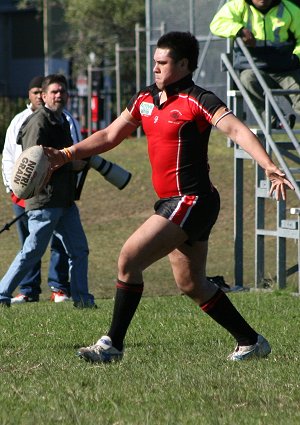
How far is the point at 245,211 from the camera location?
21.4m

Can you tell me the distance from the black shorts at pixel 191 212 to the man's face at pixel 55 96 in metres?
3.93

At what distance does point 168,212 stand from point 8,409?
6.17 ft

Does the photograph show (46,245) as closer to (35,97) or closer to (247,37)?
(35,97)

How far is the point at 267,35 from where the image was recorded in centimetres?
1314

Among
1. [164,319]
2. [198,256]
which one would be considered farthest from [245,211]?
[198,256]

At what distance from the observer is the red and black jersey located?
6.97 m

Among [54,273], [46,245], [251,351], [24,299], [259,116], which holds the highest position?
[259,116]

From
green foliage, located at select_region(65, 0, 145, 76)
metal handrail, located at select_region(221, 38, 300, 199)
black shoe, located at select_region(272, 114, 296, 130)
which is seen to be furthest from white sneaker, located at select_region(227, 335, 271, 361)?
green foliage, located at select_region(65, 0, 145, 76)

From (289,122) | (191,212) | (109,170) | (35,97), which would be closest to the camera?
(191,212)

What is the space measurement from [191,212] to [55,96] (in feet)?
13.5

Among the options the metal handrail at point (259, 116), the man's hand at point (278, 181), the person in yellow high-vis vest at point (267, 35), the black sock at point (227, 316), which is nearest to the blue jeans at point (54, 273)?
the metal handrail at point (259, 116)

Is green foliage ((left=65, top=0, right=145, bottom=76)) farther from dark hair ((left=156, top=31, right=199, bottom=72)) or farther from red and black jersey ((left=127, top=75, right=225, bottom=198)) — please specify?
red and black jersey ((left=127, top=75, right=225, bottom=198))

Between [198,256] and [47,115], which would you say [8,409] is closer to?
[198,256]

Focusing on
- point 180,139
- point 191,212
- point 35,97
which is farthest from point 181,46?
point 35,97
